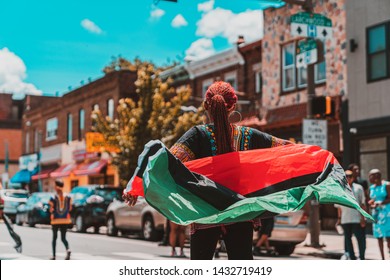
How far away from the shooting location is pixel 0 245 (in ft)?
13.8

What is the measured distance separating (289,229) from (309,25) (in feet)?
13.4

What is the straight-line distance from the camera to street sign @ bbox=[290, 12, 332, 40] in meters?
9.50

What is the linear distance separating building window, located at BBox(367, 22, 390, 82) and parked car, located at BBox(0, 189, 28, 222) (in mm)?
11192

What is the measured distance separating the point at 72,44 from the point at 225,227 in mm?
1768

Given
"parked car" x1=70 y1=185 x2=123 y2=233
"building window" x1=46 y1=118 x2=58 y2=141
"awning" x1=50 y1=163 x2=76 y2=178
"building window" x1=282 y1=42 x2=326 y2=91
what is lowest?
"parked car" x1=70 y1=185 x2=123 y2=233

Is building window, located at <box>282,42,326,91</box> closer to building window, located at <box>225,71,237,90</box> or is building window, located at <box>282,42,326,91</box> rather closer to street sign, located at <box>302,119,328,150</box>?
street sign, located at <box>302,119,328,150</box>

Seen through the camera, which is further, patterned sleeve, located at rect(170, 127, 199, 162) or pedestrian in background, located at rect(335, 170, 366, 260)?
pedestrian in background, located at rect(335, 170, 366, 260)

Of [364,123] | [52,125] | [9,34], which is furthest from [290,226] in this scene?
[9,34]

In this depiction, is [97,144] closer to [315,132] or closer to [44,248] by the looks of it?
[44,248]

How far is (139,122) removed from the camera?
18.2ft

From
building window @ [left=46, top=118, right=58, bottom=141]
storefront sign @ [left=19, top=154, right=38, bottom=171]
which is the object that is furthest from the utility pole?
storefront sign @ [left=19, top=154, right=38, bottom=171]

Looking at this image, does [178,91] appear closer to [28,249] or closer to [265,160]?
[28,249]

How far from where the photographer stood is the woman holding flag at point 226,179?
3207 millimetres

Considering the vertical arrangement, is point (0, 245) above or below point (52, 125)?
below
